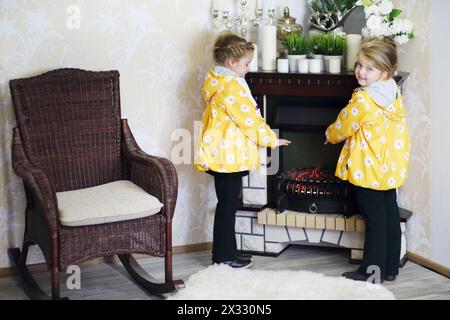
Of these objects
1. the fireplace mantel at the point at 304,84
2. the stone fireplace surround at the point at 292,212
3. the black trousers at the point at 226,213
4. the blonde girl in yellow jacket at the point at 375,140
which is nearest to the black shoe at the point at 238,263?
the black trousers at the point at 226,213

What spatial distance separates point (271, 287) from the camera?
348cm

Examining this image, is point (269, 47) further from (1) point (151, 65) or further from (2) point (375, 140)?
(2) point (375, 140)

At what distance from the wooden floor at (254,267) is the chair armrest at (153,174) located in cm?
48

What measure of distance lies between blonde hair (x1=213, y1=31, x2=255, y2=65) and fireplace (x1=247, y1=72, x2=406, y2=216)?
282 mm

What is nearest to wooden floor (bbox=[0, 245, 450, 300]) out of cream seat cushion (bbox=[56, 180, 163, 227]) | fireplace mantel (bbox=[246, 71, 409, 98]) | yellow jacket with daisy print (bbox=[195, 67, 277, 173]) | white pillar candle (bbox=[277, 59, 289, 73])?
cream seat cushion (bbox=[56, 180, 163, 227])

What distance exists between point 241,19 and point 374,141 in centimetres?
105

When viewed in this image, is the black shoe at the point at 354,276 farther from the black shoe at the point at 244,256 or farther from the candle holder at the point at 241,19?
the candle holder at the point at 241,19

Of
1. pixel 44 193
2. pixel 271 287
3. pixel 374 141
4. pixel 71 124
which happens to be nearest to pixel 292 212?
pixel 271 287

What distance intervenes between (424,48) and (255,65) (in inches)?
34.1

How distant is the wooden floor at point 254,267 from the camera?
137 inches

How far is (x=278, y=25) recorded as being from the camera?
4.06 meters
